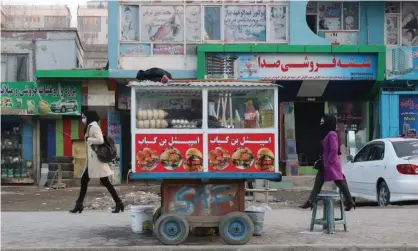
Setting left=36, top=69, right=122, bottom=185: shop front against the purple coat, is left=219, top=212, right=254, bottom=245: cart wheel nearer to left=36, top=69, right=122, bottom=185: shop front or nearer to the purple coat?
the purple coat

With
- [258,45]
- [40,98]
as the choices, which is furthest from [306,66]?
[40,98]

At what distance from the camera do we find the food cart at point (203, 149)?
7.05 metres

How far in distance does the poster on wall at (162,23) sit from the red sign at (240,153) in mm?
12295

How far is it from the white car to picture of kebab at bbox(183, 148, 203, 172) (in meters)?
5.69

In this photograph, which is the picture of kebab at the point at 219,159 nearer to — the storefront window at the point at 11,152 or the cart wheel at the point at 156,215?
the cart wheel at the point at 156,215

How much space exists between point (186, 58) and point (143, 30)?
1751mm

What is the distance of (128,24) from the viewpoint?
1908cm

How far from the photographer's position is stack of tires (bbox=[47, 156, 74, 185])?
1895 centimetres

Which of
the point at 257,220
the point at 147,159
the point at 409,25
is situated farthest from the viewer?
the point at 409,25

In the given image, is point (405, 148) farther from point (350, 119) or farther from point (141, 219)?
point (350, 119)

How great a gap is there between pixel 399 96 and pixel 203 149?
45.2ft

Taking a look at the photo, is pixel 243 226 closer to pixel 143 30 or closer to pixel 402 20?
pixel 143 30

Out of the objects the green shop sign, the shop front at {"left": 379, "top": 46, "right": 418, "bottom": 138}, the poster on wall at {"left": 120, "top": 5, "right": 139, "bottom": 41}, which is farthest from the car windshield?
the green shop sign

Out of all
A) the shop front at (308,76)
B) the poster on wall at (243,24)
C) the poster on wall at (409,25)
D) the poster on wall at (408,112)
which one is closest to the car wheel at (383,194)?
the shop front at (308,76)
